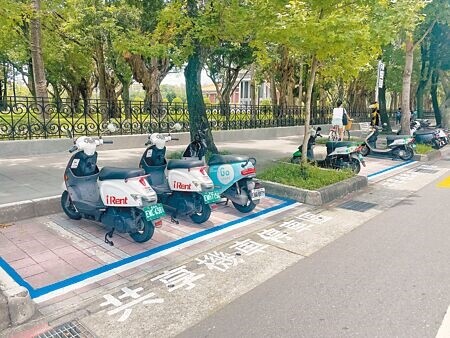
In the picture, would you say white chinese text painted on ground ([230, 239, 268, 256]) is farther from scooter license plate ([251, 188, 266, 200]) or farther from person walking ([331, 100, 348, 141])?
person walking ([331, 100, 348, 141])

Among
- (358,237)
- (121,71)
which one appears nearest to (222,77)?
(121,71)

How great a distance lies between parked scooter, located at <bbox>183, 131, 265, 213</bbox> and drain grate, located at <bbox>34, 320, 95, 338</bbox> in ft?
9.08

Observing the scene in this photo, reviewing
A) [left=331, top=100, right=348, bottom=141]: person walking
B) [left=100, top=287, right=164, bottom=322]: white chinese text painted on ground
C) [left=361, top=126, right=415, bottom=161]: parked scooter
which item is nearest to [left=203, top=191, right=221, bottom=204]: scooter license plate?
[left=100, top=287, right=164, bottom=322]: white chinese text painted on ground

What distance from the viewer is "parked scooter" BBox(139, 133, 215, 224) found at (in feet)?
16.1

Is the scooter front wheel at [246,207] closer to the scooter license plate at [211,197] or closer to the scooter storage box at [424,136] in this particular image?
the scooter license plate at [211,197]

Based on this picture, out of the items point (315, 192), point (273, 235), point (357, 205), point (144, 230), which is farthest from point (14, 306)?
point (357, 205)

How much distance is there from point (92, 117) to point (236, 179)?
21.1 feet

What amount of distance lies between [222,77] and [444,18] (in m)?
18.3

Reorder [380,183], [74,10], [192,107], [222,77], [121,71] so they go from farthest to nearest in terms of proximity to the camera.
Answer: 1. [222,77]
2. [121,71]
3. [74,10]
4. [192,107]
5. [380,183]

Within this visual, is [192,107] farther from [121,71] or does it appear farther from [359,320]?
[121,71]

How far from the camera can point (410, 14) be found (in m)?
6.90

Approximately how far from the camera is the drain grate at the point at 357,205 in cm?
650

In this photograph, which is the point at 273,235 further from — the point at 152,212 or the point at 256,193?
the point at 152,212

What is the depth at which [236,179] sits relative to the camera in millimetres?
5441
